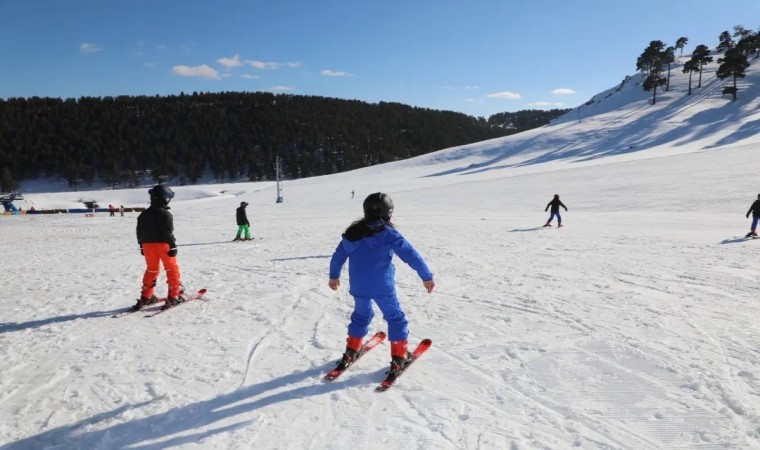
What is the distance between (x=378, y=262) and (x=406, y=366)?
3.73 feet

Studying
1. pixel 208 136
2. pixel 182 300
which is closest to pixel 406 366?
pixel 182 300

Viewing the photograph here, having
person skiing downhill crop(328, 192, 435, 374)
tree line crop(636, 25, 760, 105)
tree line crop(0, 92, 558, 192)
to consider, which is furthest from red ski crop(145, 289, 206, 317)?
tree line crop(0, 92, 558, 192)

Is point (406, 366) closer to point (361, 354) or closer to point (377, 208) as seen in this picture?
point (361, 354)

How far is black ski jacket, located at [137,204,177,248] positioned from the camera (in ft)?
19.5

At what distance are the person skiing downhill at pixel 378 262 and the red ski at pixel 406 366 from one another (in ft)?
0.22

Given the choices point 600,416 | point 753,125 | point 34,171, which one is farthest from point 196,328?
point 34,171

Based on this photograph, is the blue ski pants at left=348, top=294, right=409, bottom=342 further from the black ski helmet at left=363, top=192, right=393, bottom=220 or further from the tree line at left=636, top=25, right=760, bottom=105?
the tree line at left=636, top=25, right=760, bottom=105

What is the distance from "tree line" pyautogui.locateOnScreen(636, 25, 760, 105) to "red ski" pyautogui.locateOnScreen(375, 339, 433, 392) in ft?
280

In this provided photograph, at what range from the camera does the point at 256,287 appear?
24.9 feet

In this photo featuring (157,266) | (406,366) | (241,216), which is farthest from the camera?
(241,216)

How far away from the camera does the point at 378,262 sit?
3846 millimetres

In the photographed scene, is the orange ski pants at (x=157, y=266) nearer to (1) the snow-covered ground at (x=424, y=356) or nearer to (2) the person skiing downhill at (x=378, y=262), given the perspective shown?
(1) the snow-covered ground at (x=424, y=356)

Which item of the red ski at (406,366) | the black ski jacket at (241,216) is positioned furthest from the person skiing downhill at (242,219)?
the red ski at (406,366)

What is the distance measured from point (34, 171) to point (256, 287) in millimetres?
133145
